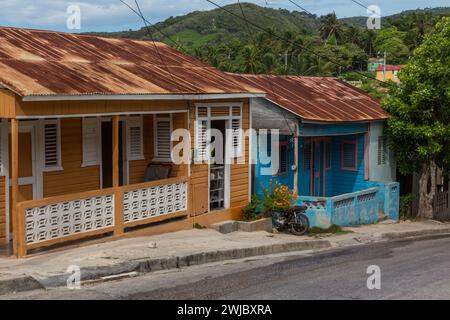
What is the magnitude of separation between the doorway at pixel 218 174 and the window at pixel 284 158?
3.21 metres

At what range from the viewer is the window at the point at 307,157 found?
20328 mm

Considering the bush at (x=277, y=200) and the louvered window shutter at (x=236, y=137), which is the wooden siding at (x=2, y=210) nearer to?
the louvered window shutter at (x=236, y=137)

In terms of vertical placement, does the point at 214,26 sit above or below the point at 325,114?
above

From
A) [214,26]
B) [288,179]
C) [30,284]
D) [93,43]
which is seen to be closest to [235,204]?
[288,179]

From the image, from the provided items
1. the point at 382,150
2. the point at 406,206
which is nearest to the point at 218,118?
the point at 382,150

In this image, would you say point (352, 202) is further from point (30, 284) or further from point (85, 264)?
point (30, 284)

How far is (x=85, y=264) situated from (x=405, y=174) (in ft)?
47.4

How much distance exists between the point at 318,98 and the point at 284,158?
8.87 ft

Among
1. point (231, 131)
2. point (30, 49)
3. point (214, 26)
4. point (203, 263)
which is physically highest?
point (214, 26)

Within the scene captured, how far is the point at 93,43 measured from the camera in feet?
51.2

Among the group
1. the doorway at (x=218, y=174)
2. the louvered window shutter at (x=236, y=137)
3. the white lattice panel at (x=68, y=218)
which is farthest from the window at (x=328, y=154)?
the white lattice panel at (x=68, y=218)

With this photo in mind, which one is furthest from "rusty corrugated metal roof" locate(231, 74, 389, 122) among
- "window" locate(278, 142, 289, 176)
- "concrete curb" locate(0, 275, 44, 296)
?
"concrete curb" locate(0, 275, 44, 296)

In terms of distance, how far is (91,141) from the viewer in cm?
1406

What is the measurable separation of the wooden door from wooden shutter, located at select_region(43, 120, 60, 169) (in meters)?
0.38
